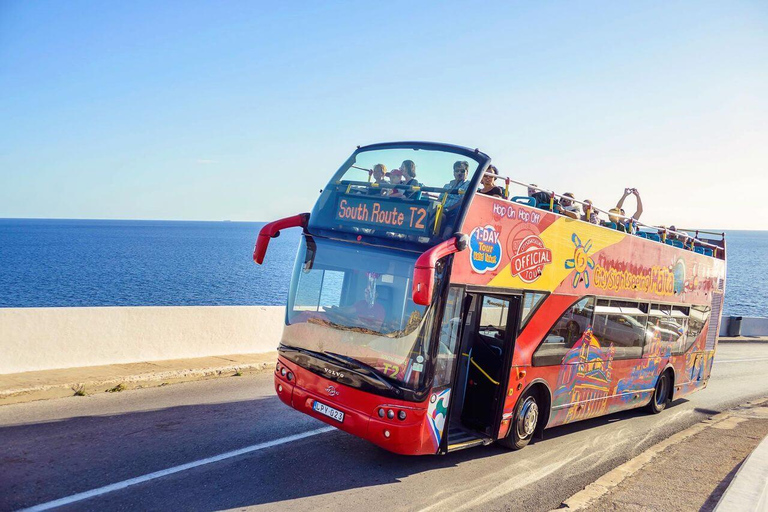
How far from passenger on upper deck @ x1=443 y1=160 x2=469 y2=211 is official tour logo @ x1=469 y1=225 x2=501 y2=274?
487 millimetres

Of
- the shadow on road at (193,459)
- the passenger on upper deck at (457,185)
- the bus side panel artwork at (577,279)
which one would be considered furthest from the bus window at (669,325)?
the passenger on upper deck at (457,185)

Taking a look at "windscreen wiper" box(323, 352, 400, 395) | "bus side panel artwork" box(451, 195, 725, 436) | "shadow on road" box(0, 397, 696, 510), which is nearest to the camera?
"shadow on road" box(0, 397, 696, 510)

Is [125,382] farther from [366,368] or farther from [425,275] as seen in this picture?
[425,275]

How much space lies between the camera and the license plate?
7.28m

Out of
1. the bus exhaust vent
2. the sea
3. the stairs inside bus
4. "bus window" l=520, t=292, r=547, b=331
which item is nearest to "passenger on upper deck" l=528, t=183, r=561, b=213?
"bus window" l=520, t=292, r=547, b=331

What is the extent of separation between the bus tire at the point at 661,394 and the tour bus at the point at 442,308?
267 cm

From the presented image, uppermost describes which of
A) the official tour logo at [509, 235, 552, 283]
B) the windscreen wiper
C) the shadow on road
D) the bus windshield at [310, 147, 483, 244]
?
the bus windshield at [310, 147, 483, 244]

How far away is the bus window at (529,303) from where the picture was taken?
8.68 meters

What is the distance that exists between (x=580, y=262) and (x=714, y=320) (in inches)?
314

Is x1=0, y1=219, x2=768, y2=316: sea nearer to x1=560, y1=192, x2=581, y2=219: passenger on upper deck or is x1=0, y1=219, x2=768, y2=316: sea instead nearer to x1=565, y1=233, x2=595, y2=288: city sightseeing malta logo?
x1=560, y1=192, x2=581, y2=219: passenger on upper deck

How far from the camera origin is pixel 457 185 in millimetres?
7582

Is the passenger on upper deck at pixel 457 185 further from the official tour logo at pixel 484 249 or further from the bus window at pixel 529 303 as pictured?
the bus window at pixel 529 303

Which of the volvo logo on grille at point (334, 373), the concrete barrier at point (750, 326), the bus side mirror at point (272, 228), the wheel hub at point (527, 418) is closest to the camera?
the volvo logo on grille at point (334, 373)

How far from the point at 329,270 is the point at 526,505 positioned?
3.58 metres
